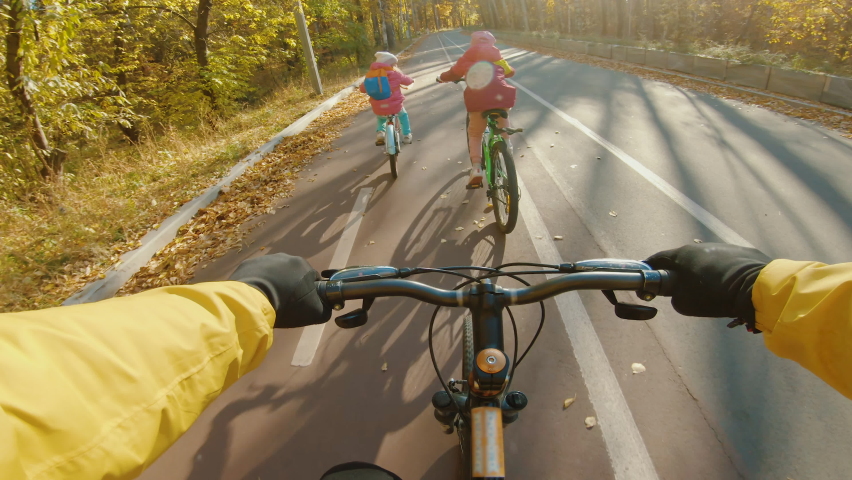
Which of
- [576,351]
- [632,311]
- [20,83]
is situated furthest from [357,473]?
[20,83]

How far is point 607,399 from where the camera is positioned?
8.61ft

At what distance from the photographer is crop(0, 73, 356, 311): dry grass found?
171 inches

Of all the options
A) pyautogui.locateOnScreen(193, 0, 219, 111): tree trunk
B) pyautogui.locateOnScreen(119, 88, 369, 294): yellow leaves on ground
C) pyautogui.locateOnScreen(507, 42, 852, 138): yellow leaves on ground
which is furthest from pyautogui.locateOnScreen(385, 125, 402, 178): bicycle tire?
pyautogui.locateOnScreen(193, 0, 219, 111): tree trunk

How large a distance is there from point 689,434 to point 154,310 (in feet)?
9.33

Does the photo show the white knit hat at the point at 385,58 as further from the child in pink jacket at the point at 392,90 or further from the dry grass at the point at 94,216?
the dry grass at the point at 94,216

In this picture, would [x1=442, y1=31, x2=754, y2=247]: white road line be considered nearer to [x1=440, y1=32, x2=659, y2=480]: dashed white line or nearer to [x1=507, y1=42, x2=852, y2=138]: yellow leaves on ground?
[x1=440, y1=32, x2=659, y2=480]: dashed white line

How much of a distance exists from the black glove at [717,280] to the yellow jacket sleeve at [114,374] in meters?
1.43

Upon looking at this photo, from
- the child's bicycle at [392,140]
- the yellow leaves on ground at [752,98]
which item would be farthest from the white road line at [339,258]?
the yellow leaves on ground at [752,98]

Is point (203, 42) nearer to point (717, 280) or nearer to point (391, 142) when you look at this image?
point (391, 142)

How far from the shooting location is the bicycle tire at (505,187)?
4.27m

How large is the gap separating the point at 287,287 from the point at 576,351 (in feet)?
7.93

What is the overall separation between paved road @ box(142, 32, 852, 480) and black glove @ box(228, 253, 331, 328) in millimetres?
1481

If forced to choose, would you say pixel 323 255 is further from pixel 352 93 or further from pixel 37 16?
pixel 352 93

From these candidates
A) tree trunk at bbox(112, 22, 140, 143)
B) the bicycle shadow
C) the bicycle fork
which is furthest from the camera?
tree trunk at bbox(112, 22, 140, 143)
